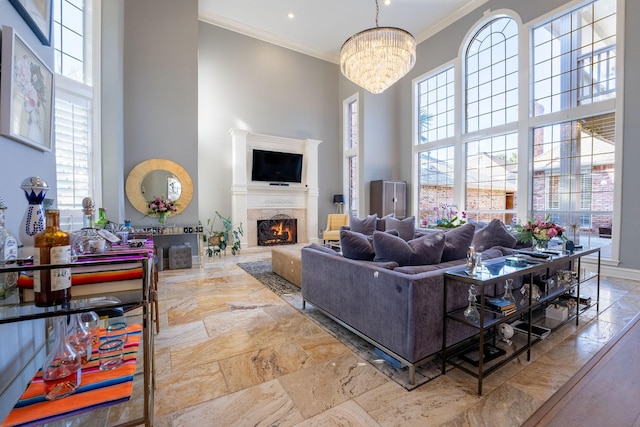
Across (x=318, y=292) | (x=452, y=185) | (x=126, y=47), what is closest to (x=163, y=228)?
(x=126, y=47)

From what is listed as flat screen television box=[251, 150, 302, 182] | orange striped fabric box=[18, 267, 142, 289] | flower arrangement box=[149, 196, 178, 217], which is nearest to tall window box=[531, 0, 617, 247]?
flat screen television box=[251, 150, 302, 182]

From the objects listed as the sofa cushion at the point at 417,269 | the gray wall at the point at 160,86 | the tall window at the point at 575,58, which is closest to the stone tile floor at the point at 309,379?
the sofa cushion at the point at 417,269

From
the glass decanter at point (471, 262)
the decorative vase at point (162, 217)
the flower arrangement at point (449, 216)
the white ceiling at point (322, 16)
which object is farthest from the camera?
the white ceiling at point (322, 16)

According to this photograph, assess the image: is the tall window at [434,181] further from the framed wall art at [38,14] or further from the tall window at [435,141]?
the framed wall art at [38,14]

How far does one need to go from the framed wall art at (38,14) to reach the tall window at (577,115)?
21.2 feet

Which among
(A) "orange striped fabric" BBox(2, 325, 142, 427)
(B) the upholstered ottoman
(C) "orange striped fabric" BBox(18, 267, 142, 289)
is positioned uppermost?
(C) "orange striped fabric" BBox(18, 267, 142, 289)

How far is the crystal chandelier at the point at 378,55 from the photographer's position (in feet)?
12.3

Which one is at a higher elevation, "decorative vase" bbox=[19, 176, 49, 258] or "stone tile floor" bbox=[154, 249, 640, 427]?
"decorative vase" bbox=[19, 176, 49, 258]

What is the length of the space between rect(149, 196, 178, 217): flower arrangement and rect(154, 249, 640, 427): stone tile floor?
2.30 meters

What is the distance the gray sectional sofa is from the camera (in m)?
1.71

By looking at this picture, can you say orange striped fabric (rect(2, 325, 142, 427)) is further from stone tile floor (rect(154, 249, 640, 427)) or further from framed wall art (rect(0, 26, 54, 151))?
framed wall art (rect(0, 26, 54, 151))

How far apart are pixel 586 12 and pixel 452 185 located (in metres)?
3.54

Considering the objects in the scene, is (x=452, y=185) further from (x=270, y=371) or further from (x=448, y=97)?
(x=270, y=371)

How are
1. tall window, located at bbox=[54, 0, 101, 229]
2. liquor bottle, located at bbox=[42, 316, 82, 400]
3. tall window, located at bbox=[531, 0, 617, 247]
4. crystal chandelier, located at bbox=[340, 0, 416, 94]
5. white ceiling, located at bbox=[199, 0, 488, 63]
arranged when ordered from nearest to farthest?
liquor bottle, located at bbox=[42, 316, 82, 400] → tall window, located at bbox=[54, 0, 101, 229] → crystal chandelier, located at bbox=[340, 0, 416, 94] → tall window, located at bbox=[531, 0, 617, 247] → white ceiling, located at bbox=[199, 0, 488, 63]
